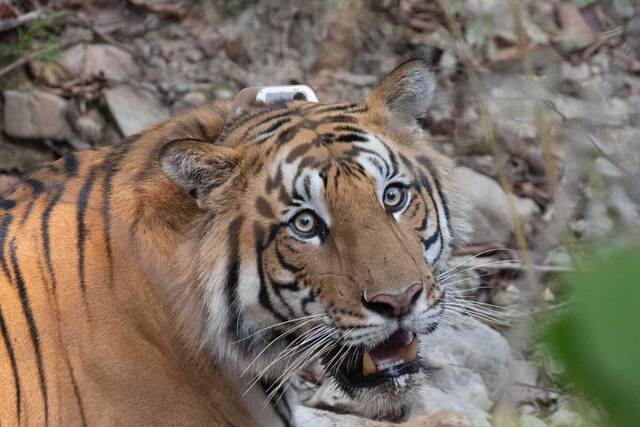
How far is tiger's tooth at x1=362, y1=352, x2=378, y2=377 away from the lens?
2.02 metres

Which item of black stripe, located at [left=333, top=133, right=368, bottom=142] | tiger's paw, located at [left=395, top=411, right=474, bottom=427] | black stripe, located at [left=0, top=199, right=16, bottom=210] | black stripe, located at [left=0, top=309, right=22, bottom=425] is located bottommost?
tiger's paw, located at [left=395, top=411, right=474, bottom=427]

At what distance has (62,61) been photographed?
437cm

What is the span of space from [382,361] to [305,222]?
382mm

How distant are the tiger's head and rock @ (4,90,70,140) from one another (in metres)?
2.32

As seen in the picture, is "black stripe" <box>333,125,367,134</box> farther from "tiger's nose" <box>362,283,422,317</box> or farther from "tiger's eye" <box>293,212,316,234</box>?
"tiger's nose" <box>362,283,422,317</box>

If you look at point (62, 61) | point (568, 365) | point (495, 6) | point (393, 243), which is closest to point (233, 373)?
point (393, 243)

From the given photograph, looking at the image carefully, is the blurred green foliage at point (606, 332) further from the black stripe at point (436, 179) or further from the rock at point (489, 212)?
the rock at point (489, 212)

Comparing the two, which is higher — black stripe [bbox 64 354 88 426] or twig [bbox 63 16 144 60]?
twig [bbox 63 16 144 60]

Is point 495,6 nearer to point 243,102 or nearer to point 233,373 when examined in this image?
point 243,102

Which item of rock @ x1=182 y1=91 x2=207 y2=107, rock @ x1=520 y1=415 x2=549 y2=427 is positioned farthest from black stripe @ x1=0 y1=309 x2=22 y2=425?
rock @ x1=182 y1=91 x2=207 y2=107

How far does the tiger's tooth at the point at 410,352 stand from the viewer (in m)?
2.00

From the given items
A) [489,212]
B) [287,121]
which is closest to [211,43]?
[489,212]

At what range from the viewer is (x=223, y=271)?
77.2 inches

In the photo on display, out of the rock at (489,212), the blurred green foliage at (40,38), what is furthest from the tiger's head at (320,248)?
the blurred green foliage at (40,38)
